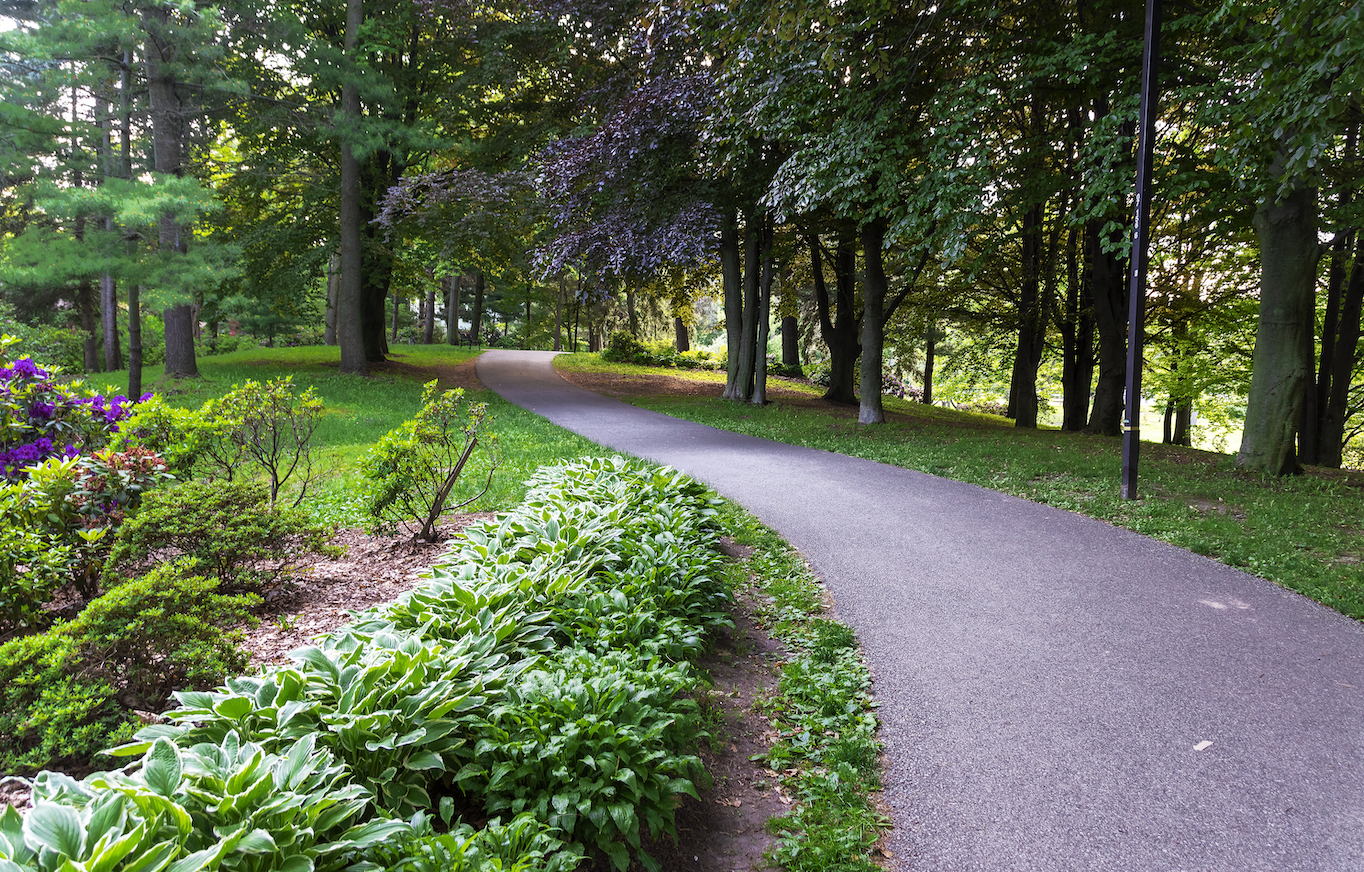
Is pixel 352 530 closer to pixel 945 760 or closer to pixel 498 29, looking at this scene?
pixel 945 760

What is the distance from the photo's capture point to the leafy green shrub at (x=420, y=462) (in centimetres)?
568

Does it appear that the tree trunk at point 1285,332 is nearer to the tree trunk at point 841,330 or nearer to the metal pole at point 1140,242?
the metal pole at point 1140,242

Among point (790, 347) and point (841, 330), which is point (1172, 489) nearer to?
point (841, 330)

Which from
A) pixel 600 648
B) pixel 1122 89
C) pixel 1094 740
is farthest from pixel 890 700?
pixel 1122 89

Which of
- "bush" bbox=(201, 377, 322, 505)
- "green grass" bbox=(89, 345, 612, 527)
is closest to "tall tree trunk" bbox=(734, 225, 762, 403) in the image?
"green grass" bbox=(89, 345, 612, 527)

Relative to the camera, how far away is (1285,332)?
30.8ft

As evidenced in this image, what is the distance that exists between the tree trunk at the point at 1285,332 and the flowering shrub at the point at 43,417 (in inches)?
488

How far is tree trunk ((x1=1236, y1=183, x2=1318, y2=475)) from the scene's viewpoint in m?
9.31

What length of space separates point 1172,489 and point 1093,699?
614cm

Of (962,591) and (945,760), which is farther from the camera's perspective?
(962,591)

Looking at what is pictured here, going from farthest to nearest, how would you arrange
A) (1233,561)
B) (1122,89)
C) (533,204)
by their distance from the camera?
(533,204) < (1122,89) < (1233,561)

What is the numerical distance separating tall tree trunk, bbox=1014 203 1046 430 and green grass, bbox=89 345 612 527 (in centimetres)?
1222

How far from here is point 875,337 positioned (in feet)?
49.5

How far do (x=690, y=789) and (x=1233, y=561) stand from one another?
548 cm
